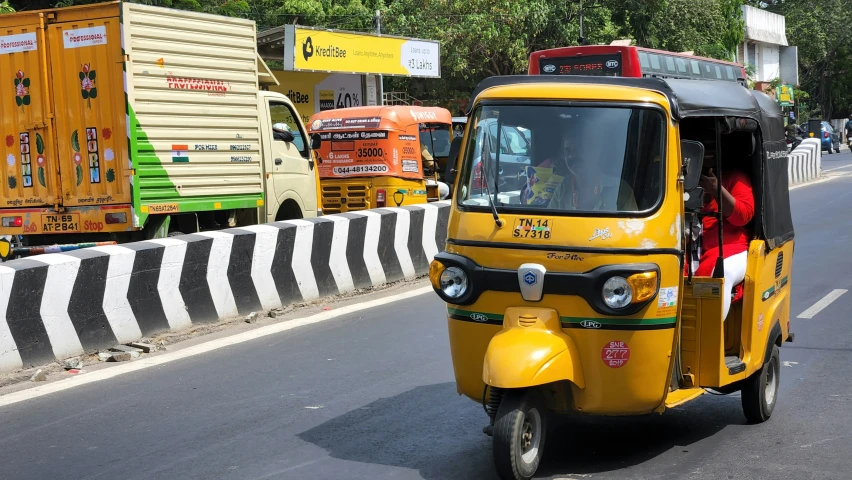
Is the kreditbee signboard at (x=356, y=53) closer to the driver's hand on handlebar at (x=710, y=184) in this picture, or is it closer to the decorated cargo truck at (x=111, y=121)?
the decorated cargo truck at (x=111, y=121)

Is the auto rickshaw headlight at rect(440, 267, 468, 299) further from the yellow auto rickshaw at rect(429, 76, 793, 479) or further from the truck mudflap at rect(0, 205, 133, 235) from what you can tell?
the truck mudflap at rect(0, 205, 133, 235)

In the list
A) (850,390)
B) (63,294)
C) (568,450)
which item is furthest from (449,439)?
(63,294)

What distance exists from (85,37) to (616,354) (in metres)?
8.36

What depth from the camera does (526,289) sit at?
509cm

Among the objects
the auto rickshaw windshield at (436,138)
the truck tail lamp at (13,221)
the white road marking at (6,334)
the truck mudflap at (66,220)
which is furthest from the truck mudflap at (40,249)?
the auto rickshaw windshield at (436,138)

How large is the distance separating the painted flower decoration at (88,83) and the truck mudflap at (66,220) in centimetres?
122

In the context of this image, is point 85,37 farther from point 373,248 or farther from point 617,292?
point 617,292

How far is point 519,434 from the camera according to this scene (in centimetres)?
486

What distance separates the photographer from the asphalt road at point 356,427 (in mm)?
5457

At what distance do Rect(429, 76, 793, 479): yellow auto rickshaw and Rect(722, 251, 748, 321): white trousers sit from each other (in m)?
0.05

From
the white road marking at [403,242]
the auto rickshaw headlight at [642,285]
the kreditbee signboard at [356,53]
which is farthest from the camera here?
the kreditbee signboard at [356,53]

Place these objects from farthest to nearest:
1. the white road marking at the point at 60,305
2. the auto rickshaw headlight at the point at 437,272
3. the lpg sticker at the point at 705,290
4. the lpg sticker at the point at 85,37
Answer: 1. the lpg sticker at the point at 85,37
2. the white road marking at the point at 60,305
3. the lpg sticker at the point at 705,290
4. the auto rickshaw headlight at the point at 437,272

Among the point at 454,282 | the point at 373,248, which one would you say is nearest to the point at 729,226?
the point at 454,282

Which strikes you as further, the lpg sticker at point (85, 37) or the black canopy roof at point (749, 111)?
the lpg sticker at point (85, 37)
